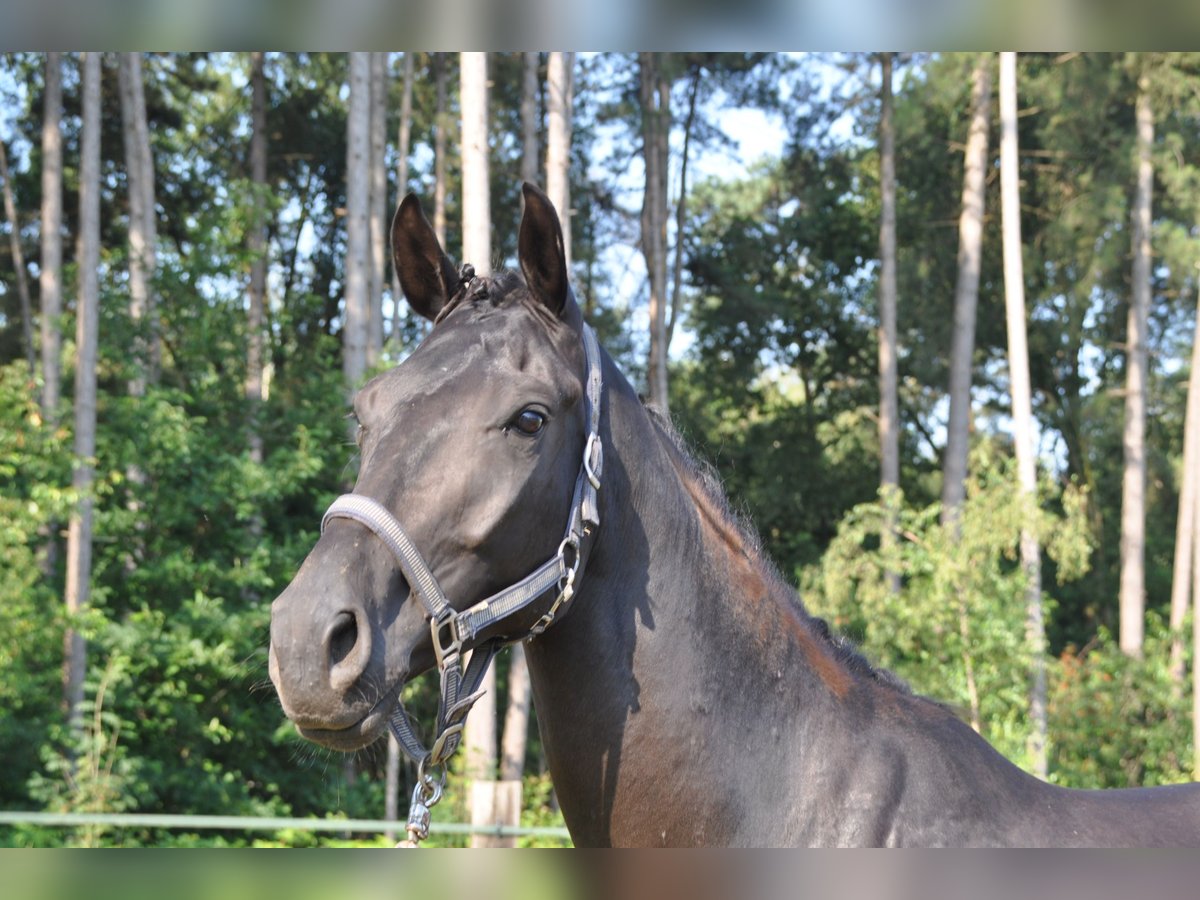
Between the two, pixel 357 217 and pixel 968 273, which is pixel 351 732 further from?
pixel 968 273

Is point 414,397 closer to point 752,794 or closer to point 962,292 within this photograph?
point 752,794

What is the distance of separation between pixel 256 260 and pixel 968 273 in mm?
13110

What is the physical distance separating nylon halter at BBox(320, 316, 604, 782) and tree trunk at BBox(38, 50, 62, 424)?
1443cm

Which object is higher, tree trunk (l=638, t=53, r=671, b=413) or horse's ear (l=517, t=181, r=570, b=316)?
tree trunk (l=638, t=53, r=671, b=413)

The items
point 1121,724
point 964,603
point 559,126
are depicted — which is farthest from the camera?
point 1121,724

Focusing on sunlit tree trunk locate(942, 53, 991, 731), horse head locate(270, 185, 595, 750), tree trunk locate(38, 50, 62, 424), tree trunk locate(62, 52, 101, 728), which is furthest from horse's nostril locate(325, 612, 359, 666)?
sunlit tree trunk locate(942, 53, 991, 731)

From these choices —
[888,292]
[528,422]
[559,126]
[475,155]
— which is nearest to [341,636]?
[528,422]

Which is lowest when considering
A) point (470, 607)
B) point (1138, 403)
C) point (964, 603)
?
point (964, 603)

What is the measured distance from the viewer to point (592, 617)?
2.26 m

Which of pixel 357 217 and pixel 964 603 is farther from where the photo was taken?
pixel 357 217

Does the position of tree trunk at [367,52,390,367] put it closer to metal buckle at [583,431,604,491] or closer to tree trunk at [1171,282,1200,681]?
tree trunk at [1171,282,1200,681]

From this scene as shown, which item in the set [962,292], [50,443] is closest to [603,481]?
[50,443]

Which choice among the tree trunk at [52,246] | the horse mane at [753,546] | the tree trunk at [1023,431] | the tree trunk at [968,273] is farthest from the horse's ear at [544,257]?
the tree trunk at [968,273]

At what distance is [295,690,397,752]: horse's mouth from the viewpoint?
6.10 feet
